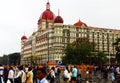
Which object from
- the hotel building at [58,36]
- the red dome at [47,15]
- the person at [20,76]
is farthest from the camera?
the red dome at [47,15]

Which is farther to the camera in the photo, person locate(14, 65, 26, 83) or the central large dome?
the central large dome

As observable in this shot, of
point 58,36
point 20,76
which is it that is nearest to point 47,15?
point 58,36

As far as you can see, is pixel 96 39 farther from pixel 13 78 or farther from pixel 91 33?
pixel 13 78

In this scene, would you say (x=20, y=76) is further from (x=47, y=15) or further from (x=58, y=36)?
(x=47, y=15)

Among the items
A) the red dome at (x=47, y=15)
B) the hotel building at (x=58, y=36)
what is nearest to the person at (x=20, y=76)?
the hotel building at (x=58, y=36)

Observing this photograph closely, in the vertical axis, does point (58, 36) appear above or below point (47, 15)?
below

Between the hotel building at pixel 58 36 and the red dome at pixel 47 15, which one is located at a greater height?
the red dome at pixel 47 15

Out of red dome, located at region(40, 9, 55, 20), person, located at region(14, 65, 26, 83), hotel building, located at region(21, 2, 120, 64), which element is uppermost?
red dome, located at region(40, 9, 55, 20)

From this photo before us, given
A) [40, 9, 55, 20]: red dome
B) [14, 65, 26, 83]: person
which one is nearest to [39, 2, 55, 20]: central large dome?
[40, 9, 55, 20]: red dome

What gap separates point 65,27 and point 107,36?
17417 mm

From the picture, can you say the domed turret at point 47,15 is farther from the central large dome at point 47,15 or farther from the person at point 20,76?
the person at point 20,76

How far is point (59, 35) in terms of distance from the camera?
A: 10325cm

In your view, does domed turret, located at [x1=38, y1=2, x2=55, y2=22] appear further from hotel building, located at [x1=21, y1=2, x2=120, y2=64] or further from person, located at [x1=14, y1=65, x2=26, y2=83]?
person, located at [x1=14, y1=65, x2=26, y2=83]

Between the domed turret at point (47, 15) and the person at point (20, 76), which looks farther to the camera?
the domed turret at point (47, 15)
